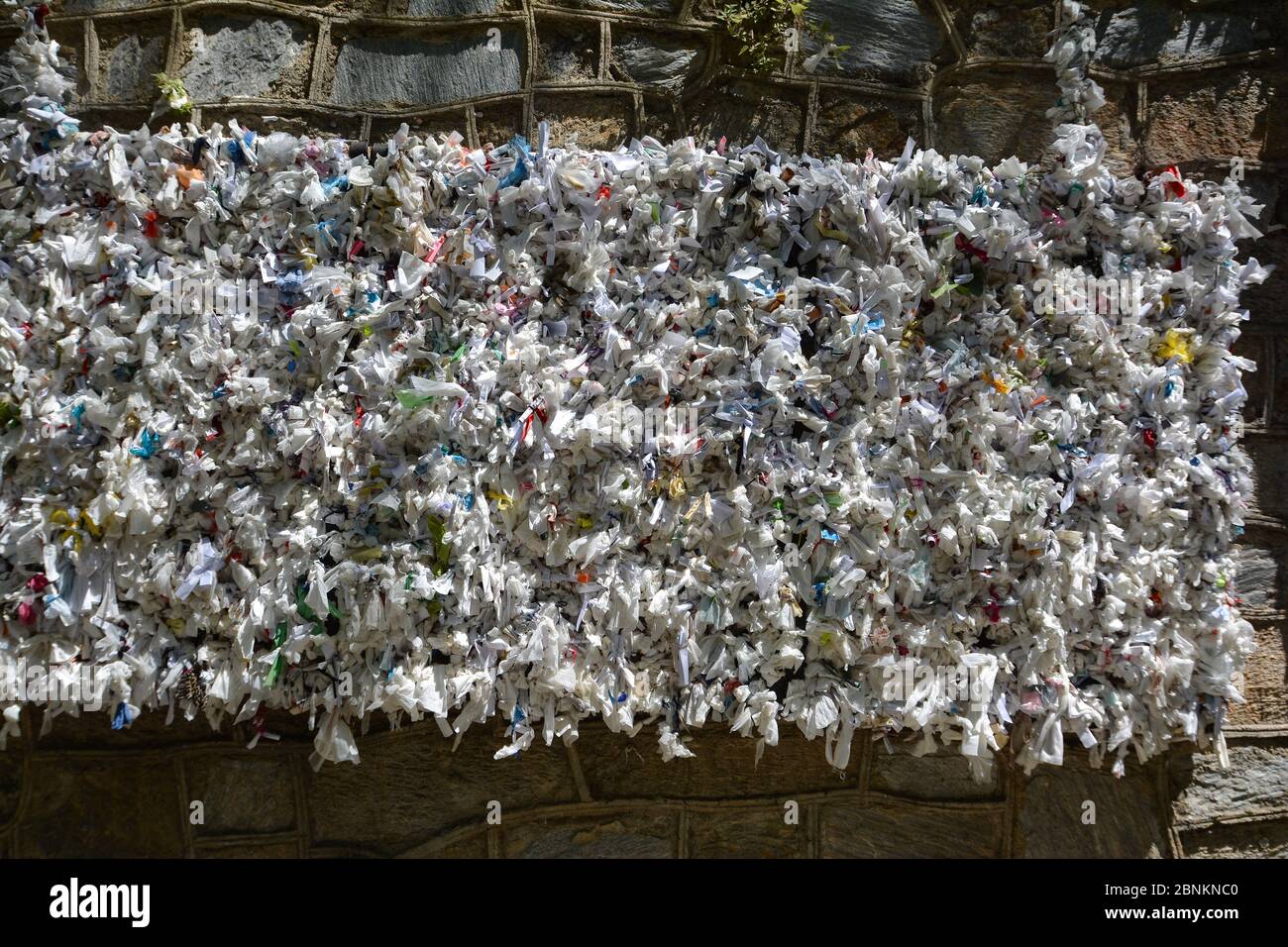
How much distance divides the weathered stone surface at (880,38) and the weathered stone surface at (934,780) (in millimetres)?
1576

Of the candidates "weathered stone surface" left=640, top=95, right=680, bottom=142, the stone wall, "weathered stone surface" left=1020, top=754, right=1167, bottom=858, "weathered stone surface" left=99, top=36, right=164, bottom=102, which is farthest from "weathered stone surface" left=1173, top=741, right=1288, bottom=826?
"weathered stone surface" left=99, top=36, right=164, bottom=102

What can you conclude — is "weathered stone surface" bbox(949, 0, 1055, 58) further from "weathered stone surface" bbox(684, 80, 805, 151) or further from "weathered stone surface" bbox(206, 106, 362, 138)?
"weathered stone surface" bbox(206, 106, 362, 138)

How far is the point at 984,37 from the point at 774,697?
5.30 ft

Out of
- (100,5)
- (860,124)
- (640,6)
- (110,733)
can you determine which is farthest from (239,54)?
(110,733)

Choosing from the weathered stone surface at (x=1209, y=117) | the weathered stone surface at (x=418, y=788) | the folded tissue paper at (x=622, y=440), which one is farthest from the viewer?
the weathered stone surface at (x=1209, y=117)

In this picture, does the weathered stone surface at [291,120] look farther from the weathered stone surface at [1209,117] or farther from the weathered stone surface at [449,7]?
the weathered stone surface at [1209,117]

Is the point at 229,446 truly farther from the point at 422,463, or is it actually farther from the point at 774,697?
the point at 774,697

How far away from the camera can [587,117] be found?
2.11 meters

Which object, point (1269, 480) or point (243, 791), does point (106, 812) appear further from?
point (1269, 480)

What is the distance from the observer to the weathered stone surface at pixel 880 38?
83.4 inches

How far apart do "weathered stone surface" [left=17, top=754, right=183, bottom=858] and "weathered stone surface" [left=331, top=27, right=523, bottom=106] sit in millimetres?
1620

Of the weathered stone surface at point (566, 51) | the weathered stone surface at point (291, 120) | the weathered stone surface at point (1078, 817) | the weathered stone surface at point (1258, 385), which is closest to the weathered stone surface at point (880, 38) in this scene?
the weathered stone surface at point (566, 51)
